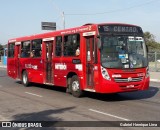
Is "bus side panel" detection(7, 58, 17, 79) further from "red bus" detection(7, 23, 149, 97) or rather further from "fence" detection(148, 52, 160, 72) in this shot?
"fence" detection(148, 52, 160, 72)

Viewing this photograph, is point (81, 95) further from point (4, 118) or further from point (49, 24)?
point (49, 24)

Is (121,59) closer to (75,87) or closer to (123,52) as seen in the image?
(123,52)

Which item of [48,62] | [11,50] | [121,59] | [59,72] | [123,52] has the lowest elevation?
[59,72]

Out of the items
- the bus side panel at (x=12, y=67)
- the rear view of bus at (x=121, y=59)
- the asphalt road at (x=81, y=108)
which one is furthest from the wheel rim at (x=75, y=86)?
the bus side panel at (x=12, y=67)

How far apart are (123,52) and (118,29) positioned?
34.7 inches

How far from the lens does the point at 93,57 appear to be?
12844 millimetres

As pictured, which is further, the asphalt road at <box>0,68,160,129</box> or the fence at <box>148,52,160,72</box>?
the fence at <box>148,52,160,72</box>

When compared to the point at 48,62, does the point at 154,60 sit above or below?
below

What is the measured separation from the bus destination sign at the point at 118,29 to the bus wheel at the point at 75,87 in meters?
2.43

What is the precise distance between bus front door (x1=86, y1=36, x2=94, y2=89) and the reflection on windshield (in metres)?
0.64

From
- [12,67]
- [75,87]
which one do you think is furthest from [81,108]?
[12,67]

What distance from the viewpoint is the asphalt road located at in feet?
31.5

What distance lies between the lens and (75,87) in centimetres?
1409

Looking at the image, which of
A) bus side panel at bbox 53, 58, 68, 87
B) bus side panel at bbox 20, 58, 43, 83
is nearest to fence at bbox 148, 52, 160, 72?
bus side panel at bbox 20, 58, 43, 83
